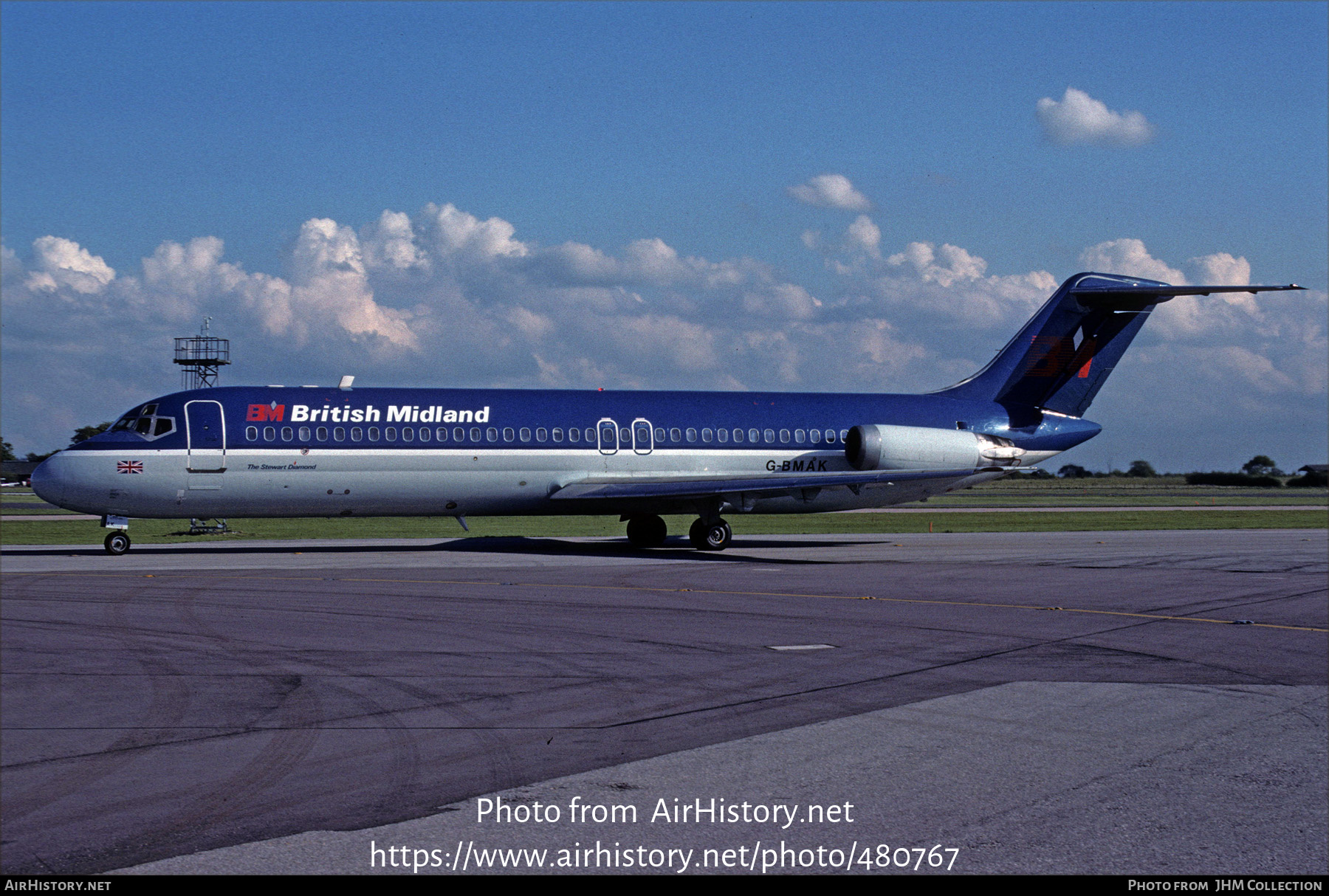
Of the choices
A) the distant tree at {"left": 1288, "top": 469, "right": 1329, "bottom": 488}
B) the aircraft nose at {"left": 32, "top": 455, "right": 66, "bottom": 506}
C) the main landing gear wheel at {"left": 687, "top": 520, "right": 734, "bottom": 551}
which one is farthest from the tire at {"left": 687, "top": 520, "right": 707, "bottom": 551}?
the distant tree at {"left": 1288, "top": 469, "right": 1329, "bottom": 488}

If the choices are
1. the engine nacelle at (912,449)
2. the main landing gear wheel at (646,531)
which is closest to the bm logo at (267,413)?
the main landing gear wheel at (646,531)

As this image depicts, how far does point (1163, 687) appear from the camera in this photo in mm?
12867

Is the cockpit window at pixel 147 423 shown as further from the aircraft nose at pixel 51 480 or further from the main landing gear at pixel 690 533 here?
the main landing gear at pixel 690 533

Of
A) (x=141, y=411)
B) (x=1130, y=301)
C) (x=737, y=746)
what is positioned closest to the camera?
(x=737, y=746)

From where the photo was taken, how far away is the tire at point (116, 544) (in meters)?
30.6

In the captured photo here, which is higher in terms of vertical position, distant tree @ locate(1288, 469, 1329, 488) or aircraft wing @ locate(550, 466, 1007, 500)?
aircraft wing @ locate(550, 466, 1007, 500)

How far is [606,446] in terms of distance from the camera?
113 ft

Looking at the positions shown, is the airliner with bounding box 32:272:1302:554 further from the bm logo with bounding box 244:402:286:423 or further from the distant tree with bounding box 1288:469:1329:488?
the distant tree with bounding box 1288:469:1329:488

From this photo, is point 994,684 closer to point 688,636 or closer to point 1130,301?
point 688,636

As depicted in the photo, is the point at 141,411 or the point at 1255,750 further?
the point at 141,411

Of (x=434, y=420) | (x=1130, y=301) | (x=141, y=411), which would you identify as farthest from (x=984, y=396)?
(x=141, y=411)

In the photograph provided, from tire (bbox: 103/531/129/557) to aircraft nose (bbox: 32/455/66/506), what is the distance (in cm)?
176

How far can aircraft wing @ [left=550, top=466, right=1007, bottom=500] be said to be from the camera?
32844 mm

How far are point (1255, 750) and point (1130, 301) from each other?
32441mm
